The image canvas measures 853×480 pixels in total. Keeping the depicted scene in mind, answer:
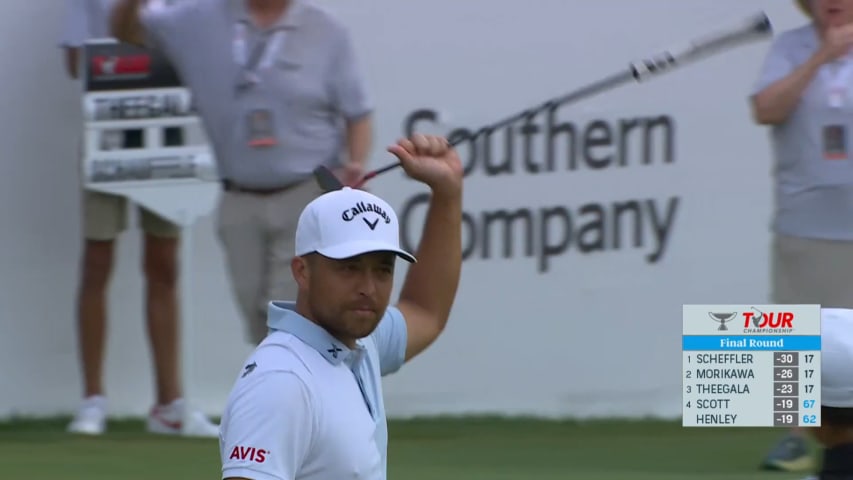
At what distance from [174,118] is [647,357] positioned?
218cm

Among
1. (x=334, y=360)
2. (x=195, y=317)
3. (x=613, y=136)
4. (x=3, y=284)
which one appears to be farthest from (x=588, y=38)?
(x=334, y=360)

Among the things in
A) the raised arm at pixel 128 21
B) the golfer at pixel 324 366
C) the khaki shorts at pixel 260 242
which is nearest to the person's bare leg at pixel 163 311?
the khaki shorts at pixel 260 242

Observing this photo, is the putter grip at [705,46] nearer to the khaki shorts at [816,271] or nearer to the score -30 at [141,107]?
the khaki shorts at [816,271]

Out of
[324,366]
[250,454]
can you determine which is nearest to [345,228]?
[324,366]

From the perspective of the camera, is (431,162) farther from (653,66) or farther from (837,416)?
(653,66)

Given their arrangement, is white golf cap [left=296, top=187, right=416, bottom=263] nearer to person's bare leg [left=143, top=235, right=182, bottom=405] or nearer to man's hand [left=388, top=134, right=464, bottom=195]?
man's hand [left=388, top=134, right=464, bottom=195]

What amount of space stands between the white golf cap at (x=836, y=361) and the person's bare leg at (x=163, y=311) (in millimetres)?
4467

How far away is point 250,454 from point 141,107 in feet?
14.1

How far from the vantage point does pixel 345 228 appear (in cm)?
352

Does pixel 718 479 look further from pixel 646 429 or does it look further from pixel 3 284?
pixel 3 284

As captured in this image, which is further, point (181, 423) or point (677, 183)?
point (677, 183)

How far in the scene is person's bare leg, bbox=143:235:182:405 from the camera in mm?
7578

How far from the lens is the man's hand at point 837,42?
6660 mm

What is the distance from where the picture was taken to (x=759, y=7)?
8078 millimetres
